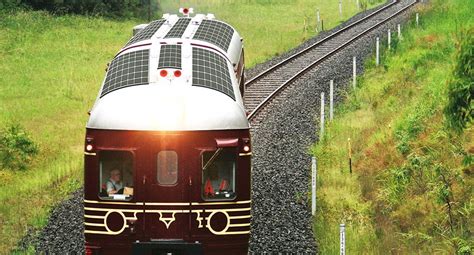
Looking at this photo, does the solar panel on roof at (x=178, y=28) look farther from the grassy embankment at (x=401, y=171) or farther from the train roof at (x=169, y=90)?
the grassy embankment at (x=401, y=171)

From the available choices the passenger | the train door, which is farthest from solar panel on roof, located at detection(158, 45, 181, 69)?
the passenger

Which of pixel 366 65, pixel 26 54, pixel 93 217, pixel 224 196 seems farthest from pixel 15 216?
pixel 26 54

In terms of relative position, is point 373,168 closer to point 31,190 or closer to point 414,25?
point 31,190

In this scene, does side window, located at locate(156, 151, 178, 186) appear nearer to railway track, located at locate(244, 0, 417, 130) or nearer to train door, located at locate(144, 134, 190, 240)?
train door, located at locate(144, 134, 190, 240)

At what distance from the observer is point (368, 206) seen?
14.6 m

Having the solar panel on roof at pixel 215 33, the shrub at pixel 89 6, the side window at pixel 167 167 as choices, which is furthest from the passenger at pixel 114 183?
the shrub at pixel 89 6

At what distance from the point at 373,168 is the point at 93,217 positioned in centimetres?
706

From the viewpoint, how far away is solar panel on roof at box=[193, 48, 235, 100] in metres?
11.4

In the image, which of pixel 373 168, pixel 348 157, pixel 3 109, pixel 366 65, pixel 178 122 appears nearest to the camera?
pixel 178 122

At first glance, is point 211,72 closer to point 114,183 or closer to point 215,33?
point 114,183

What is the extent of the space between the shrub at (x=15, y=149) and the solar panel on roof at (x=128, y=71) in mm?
7199

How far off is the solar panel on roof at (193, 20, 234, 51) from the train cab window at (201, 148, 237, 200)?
3.22 metres

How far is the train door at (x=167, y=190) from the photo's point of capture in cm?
1055

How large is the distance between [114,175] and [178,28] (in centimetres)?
413
